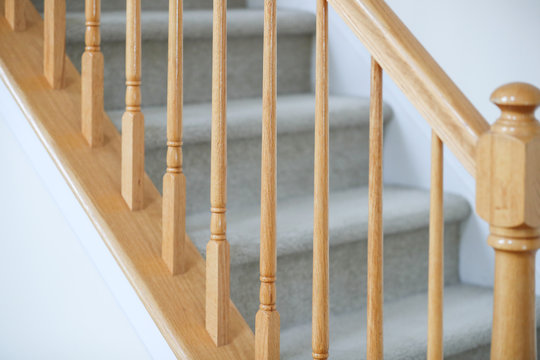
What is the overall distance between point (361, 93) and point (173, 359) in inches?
47.0

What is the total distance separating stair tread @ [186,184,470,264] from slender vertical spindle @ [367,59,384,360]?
43 cm

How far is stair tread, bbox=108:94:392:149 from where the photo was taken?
1.63m

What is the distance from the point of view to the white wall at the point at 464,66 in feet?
6.04

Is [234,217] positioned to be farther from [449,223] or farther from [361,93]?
[361,93]

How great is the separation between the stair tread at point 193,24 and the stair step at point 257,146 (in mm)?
194

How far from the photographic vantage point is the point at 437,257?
38.3 inches

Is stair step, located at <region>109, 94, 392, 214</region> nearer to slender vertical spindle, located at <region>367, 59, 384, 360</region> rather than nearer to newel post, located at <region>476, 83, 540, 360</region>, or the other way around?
slender vertical spindle, located at <region>367, 59, 384, 360</region>

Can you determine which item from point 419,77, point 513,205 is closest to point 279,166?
point 419,77

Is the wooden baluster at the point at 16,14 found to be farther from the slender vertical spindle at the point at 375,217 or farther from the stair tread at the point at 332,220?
the slender vertical spindle at the point at 375,217

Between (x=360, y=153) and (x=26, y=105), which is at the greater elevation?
(x=26, y=105)

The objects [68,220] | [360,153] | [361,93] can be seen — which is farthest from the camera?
[361,93]

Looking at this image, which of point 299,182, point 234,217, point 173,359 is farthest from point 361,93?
point 173,359

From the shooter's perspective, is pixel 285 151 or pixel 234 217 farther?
pixel 285 151

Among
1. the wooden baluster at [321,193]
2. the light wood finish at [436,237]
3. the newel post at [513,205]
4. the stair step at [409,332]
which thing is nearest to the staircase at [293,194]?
the stair step at [409,332]
